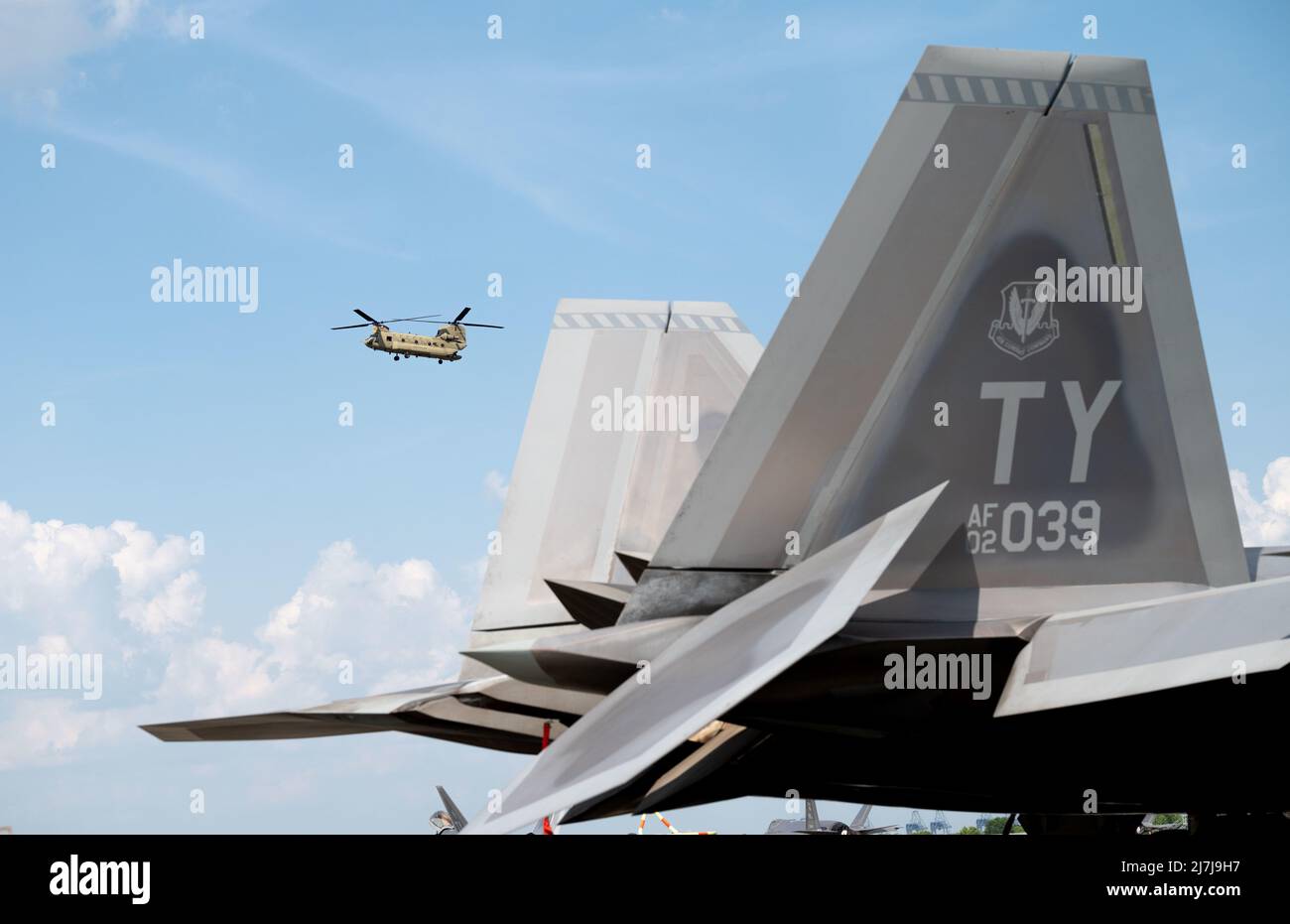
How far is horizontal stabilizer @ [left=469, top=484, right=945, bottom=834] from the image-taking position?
19.1ft

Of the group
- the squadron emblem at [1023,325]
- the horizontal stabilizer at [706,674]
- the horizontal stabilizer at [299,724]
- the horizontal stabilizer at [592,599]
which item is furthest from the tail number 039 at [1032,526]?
the horizontal stabilizer at [299,724]

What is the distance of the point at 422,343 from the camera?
146 feet

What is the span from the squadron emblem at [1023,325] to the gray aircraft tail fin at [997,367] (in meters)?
0.02

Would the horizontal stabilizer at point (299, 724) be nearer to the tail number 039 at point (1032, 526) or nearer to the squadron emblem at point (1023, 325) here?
the tail number 039 at point (1032, 526)

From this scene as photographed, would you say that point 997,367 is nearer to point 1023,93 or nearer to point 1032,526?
point 1032,526

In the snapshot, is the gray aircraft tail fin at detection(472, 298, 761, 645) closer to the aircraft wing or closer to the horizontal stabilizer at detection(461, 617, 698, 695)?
the aircraft wing

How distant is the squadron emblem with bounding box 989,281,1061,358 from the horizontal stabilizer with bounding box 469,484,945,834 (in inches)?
73.5

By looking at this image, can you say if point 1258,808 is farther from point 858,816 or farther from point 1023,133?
point 858,816

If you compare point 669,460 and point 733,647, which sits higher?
point 669,460

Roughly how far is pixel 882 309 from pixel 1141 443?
2281 millimetres

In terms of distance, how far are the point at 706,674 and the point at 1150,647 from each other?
2.82 meters

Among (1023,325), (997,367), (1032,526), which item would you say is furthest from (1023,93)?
(1032,526)
